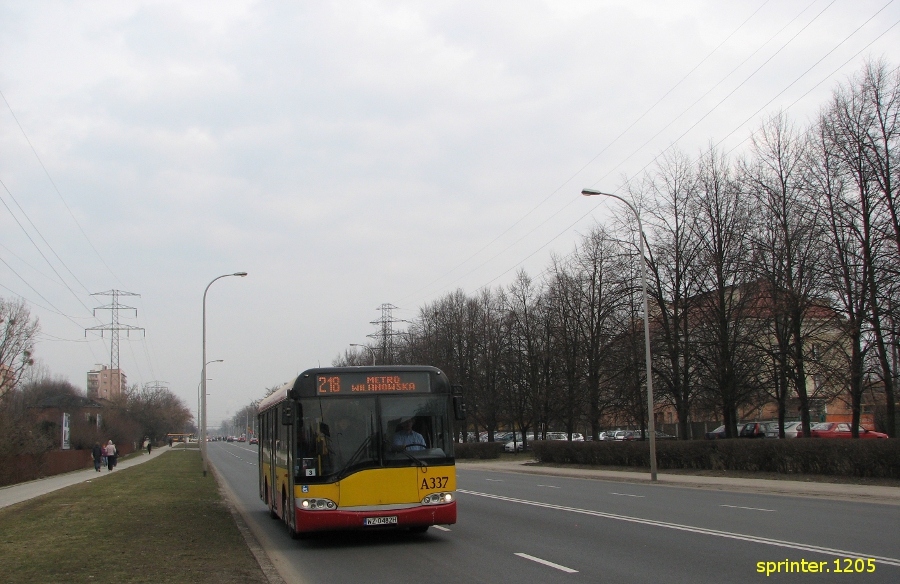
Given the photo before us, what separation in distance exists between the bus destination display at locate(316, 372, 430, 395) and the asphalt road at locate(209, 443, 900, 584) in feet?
7.90

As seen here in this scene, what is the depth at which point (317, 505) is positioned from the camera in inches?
455

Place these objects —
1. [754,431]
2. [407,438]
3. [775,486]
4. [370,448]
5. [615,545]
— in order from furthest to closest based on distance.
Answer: [754,431], [775,486], [407,438], [370,448], [615,545]

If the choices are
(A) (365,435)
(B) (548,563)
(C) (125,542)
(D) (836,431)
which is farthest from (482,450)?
(B) (548,563)

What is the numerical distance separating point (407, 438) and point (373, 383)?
1.02m

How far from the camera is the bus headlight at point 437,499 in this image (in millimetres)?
11875

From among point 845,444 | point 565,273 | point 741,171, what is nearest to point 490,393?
point 565,273

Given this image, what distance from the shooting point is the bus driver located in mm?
12031

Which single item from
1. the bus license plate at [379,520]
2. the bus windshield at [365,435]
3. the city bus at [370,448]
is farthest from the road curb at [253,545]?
the bus license plate at [379,520]

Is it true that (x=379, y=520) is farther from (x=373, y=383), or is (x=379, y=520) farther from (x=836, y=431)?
(x=836, y=431)

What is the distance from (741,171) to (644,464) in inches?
559

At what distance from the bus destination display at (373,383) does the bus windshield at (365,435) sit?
130 mm

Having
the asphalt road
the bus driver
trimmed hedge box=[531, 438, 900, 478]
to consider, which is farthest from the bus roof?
trimmed hedge box=[531, 438, 900, 478]

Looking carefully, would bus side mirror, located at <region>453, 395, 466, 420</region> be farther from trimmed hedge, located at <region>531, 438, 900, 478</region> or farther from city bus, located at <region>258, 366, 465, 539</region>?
trimmed hedge, located at <region>531, 438, 900, 478</region>

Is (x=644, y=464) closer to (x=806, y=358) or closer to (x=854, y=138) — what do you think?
(x=806, y=358)
